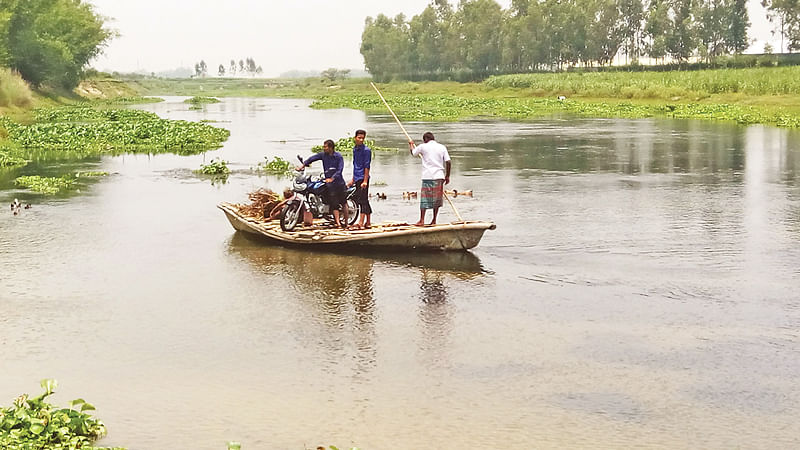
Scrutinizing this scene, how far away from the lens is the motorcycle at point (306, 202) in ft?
47.6

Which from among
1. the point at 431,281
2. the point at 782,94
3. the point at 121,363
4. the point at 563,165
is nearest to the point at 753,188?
the point at 563,165

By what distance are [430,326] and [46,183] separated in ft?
50.4

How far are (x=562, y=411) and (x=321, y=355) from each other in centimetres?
263

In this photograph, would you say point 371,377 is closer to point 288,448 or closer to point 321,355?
point 321,355

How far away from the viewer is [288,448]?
7066 millimetres

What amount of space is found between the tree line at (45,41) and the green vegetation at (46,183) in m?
37.8

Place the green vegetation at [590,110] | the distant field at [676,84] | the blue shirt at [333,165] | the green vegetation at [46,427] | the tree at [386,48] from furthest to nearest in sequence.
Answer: the tree at [386,48]
the distant field at [676,84]
the green vegetation at [590,110]
the blue shirt at [333,165]
the green vegetation at [46,427]

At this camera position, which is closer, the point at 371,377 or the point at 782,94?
the point at 371,377

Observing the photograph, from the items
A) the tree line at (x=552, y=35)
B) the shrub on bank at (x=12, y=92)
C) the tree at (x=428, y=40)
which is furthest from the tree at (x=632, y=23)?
the shrub on bank at (x=12, y=92)

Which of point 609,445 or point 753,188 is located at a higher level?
point 753,188

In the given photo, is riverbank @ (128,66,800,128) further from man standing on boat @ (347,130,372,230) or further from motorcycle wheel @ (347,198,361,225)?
man standing on boat @ (347,130,372,230)

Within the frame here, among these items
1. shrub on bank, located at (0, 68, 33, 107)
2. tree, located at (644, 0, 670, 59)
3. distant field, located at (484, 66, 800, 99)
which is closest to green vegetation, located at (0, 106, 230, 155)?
shrub on bank, located at (0, 68, 33, 107)

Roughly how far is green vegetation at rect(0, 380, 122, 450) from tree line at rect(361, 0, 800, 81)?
102835mm

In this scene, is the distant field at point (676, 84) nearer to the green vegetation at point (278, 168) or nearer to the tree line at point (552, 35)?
the tree line at point (552, 35)
